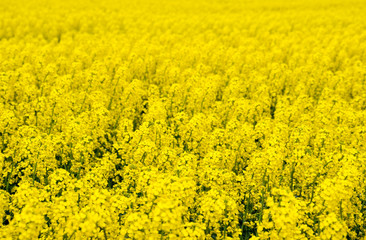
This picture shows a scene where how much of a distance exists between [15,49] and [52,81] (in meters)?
3.68

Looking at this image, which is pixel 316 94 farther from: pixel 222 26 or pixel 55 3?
pixel 55 3

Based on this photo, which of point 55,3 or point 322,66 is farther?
point 55,3

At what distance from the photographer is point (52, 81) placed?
36.2 ft

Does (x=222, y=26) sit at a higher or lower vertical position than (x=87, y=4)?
lower

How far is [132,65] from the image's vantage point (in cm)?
1279

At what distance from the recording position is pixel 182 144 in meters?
7.88

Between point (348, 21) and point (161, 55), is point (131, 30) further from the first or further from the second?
point (348, 21)

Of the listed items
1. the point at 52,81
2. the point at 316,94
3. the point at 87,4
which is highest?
the point at 87,4

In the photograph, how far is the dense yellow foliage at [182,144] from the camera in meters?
4.70

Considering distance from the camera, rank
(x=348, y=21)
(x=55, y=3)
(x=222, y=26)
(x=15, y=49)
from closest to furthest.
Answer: (x=15, y=49) → (x=222, y=26) → (x=348, y=21) → (x=55, y=3)

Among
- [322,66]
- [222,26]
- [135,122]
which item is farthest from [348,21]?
[135,122]

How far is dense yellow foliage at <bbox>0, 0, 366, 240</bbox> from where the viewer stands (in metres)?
4.70

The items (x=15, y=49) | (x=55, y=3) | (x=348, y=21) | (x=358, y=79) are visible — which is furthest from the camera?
(x=55, y=3)

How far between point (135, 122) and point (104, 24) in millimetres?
15146
